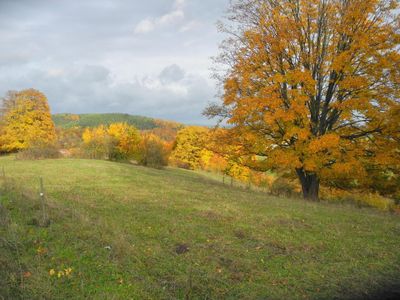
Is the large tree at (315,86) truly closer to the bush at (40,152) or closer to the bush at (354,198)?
the bush at (354,198)

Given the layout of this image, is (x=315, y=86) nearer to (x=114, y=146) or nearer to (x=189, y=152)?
(x=114, y=146)

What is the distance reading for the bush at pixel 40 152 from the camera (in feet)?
110

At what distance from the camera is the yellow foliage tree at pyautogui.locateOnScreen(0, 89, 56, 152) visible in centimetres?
4625

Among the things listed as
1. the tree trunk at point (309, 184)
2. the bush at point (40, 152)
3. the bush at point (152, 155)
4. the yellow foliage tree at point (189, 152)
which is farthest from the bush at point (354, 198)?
the yellow foliage tree at point (189, 152)

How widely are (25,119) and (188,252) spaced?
153 ft

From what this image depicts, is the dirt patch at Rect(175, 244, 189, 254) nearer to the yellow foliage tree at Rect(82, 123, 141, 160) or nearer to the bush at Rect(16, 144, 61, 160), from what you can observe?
the bush at Rect(16, 144, 61, 160)

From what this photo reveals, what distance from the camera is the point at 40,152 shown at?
112 ft

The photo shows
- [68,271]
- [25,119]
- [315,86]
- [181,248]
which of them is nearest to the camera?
[68,271]

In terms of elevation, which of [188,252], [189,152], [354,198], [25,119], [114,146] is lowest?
[354,198]

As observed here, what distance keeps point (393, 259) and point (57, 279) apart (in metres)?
8.32

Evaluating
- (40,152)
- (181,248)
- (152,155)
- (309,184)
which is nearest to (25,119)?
(40,152)

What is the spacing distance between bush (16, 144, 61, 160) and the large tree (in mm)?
23707

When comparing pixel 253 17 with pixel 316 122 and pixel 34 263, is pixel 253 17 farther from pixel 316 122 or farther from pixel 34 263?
pixel 34 263

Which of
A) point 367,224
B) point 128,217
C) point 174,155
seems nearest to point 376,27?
point 367,224
